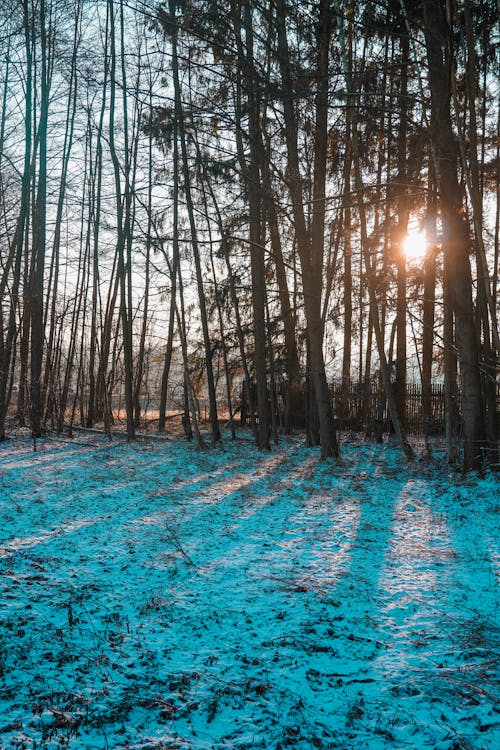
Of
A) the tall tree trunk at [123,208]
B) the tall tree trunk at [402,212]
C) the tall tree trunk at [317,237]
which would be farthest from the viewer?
the tall tree trunk at [123,208]

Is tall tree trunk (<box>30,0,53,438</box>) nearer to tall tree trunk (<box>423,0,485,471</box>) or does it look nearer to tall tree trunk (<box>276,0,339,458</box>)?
tall tree trunk (<box>276,0,339,458</box>)

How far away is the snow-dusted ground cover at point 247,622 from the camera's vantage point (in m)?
2.37

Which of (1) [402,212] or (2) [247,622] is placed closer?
(2) [247,622]

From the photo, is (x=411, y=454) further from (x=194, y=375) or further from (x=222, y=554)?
(x=194, y=375)

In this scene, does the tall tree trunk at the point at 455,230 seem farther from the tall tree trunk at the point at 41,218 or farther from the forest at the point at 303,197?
the tall tree trunk at the point at 41,218

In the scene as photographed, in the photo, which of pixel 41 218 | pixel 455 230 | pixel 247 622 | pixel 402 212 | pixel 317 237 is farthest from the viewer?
pixel 41 218

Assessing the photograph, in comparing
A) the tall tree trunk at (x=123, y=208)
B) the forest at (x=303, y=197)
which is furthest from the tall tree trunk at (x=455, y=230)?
the tall tree trunk at (x=123, y=208)

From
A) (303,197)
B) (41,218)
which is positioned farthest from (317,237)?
(41,218)

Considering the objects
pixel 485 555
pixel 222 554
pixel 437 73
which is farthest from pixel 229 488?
pixel 437 73

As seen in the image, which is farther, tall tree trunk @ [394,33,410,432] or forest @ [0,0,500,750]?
tall tree trunk @ [394,33,410,432]

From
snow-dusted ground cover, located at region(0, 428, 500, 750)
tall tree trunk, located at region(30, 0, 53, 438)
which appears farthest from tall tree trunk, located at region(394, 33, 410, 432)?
tall tree trunk, located at region(30, 0, 53, 438)

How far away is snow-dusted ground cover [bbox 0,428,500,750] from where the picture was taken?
2.37m

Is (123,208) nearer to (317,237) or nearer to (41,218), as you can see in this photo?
(41,218)

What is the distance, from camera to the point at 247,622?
3.43m
